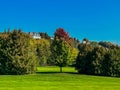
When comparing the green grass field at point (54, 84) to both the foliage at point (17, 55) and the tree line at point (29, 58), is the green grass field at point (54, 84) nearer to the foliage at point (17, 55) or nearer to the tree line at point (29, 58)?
the foliage at point (17, 55)

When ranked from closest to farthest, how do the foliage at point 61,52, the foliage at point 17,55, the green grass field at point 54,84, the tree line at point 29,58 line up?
the green grass field at point 54,84 → the foliage at point 17,55 → the tree line at point 29,58 → the foliage at point 61,52

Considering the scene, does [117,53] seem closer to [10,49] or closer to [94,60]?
[94,60]

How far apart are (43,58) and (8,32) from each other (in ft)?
153

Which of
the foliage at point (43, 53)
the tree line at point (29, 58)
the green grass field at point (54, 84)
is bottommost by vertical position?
the green grass field at point (54, 84)

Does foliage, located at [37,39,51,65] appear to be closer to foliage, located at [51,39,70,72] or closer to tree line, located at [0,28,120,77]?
foliage, located at [51,39,70,72]

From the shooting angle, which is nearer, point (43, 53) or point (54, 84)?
point (54, 84)

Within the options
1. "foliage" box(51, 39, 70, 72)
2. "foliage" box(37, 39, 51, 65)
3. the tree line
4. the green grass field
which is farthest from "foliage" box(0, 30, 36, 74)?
"foliage" box(37, 39, 51, 65)

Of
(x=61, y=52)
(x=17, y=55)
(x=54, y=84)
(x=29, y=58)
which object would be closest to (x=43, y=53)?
(x=61, y=52)

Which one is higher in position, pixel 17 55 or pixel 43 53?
pixel 43 53

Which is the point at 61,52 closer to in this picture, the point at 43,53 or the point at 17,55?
the point at 17,55

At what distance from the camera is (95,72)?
55000 millimetres

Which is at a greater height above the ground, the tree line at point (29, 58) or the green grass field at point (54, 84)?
the tree line at point (29, 58)

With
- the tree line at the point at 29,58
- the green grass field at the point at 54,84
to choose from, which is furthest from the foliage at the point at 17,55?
the green grass field at the point at 54,84

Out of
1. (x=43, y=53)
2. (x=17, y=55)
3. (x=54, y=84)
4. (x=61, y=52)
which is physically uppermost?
(x=43, y=53)
